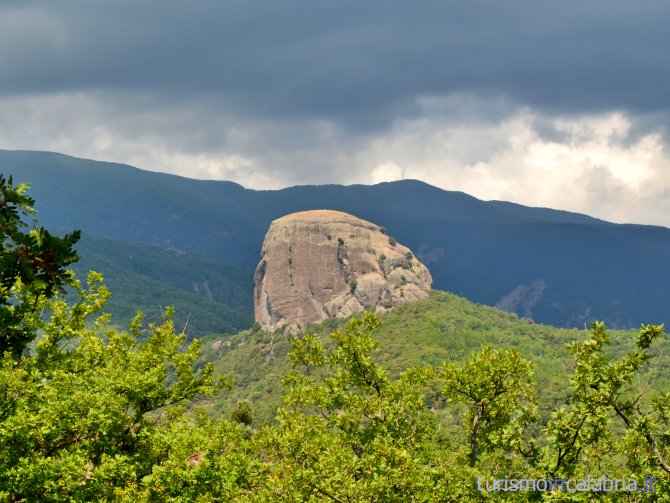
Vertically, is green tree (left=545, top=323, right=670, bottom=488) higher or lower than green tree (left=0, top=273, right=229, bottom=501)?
higher

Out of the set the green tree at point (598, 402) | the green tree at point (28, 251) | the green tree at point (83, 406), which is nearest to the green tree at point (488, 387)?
the green tree at point (598, 402)

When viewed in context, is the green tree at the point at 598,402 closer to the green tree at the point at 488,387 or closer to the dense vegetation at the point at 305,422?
the dense vegetation at the point at 305,422

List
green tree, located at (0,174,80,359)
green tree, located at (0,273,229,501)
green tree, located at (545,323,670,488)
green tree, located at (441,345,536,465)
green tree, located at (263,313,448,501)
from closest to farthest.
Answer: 1. green tree, located at (0,174,80,359)
2. green tree, located at (545,323,670,488)
3. green tree, located at (263,313,448,501)
4. green tree, located at (0,273,229,501)
5. green tree, located at (441,345,536,465)

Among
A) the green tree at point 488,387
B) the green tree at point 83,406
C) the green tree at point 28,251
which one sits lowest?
the green tree at point 83,406

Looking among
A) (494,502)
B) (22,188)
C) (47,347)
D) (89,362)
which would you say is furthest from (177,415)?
(22,188)

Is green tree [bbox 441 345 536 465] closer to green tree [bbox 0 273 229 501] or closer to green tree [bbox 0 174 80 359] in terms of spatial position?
green tree [bbox 0 273 229 501]

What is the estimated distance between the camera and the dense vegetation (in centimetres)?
1641

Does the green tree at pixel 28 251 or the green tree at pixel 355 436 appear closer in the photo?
the green tree at pixel 28 251

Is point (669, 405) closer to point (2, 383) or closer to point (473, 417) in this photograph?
point (473, 417)

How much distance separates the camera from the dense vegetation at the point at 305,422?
16.4m

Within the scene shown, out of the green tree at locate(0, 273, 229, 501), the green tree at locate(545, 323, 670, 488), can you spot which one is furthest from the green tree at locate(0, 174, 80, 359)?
the green tree at locate(545, 323, 670, 488)

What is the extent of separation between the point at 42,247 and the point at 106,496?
15.0 m

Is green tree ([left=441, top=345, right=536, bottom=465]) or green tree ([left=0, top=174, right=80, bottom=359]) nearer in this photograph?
green tree ([left=0, top=174, right=80, bottom=359])

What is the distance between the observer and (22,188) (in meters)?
13.6
